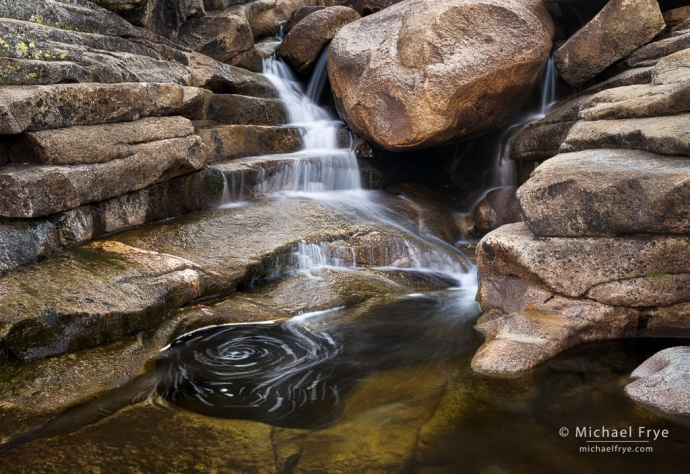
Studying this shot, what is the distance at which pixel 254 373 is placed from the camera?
4.96 metres

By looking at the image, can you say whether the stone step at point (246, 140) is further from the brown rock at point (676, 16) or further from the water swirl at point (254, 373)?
the brown rock at point (676, 16)

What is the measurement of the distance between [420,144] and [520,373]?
16.6 ft

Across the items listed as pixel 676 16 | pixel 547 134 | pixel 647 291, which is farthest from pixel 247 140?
pixel 676 16

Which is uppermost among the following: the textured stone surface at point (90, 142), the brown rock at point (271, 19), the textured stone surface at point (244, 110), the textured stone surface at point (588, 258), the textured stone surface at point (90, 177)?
the brown rock at point (271, 19)

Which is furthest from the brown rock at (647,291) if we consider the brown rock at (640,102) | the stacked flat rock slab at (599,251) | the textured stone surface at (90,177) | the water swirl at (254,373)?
the textured stone surface at (90,177)

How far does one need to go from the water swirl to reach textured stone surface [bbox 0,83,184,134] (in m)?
2.75

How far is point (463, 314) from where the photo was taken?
21.0 ft

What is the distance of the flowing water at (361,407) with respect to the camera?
351 centimetres

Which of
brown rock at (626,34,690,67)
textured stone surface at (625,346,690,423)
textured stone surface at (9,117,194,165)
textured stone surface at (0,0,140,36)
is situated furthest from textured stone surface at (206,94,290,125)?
textured stone surface at (625,346,690,423)

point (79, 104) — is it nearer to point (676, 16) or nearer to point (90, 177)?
point (90, 177)

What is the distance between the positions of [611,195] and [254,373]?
11.5 feet

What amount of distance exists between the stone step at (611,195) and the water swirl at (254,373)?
2426mm

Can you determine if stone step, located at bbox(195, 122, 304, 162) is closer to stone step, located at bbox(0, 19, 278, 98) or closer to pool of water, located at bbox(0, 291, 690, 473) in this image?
stone step, located at bbox(0, 19, 278, 98)

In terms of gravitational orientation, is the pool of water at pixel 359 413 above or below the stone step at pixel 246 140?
below
